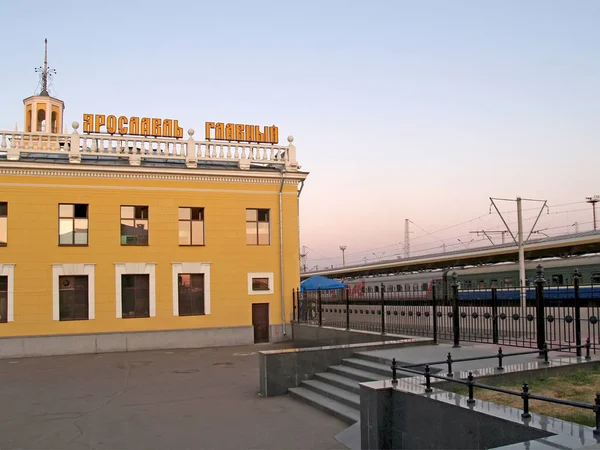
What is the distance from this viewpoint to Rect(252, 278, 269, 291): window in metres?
24.5

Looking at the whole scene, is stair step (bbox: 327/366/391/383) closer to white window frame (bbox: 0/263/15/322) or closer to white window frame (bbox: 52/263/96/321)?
white window frame (bbox: 52/263/96/321)

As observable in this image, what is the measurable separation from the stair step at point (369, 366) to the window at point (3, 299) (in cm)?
1469

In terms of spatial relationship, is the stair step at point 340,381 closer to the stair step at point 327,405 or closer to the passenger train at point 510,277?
the stair step at point 327,405

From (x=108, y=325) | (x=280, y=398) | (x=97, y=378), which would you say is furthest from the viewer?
(x=108, y=325)

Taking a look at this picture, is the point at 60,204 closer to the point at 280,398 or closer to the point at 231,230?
the point at 231,230

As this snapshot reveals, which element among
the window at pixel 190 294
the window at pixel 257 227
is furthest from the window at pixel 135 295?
the window at pixel 257 227

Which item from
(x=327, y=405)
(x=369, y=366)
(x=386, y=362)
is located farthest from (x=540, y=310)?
(x=327, y=405)

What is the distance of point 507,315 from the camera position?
12.6 meters

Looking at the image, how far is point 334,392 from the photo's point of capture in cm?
1148

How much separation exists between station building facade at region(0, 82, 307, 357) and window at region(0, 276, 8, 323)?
0.13ft

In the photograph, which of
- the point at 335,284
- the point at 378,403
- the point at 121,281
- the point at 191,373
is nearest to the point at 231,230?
the point at 121,281

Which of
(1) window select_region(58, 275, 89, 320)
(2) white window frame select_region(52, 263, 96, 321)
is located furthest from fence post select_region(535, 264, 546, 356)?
(1) window select_region(58, 275, 89, 320)

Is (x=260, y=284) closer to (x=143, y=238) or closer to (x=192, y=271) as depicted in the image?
(x=192, y=271)

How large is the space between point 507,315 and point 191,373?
359 inches
